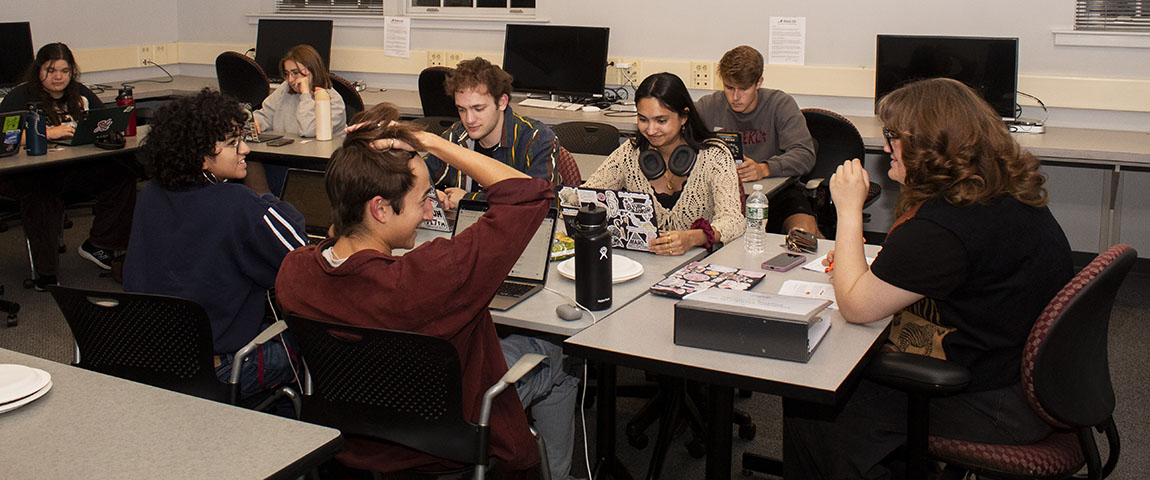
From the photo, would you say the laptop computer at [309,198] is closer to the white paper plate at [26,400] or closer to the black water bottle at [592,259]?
the black water bottle at [592,259]

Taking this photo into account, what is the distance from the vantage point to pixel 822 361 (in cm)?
193

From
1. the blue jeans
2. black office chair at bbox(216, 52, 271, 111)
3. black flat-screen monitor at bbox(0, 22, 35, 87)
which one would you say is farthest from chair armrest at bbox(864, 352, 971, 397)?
black flat-screen monitor at bbox(0, 22, 35, 87)

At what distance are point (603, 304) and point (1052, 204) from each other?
352 cm

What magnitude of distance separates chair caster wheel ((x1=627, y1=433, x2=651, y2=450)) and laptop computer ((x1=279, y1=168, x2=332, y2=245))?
117 centimetres

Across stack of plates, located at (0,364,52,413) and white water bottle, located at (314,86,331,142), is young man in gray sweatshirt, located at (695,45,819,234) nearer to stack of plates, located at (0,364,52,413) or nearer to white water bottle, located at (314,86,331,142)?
white water bottle, located at (314,86,331,142)

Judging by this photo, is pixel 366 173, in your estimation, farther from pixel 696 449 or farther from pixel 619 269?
pixel 696 449

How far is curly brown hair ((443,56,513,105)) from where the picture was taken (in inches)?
126

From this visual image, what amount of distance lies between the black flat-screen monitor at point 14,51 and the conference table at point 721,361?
16.2 feet

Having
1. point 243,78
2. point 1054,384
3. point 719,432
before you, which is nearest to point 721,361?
point 719,432

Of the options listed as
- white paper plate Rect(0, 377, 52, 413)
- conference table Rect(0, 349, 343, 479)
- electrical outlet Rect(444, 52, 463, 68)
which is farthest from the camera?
electrical outlet Rect(444, 52, 463, 68)

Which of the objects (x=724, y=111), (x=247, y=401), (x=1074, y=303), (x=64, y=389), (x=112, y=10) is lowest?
(x=247, y=401)

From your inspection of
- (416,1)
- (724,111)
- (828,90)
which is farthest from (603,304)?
(416,1)

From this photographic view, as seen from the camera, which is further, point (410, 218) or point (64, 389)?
point (410, 218)

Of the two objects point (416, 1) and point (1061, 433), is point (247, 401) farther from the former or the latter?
point (416, 1)
